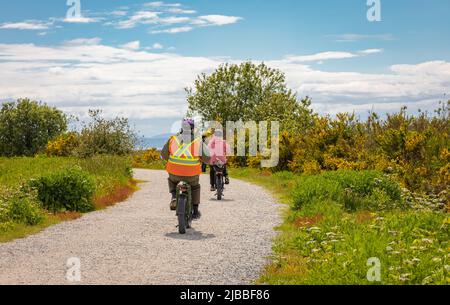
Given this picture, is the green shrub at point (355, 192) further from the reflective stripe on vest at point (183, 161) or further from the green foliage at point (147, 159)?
the green foliage at point (147, 159)

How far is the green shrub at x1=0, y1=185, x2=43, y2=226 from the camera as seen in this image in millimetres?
12594

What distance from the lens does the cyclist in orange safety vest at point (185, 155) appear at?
38.8 feet

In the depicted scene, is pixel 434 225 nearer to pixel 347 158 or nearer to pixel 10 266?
pixel 10 266

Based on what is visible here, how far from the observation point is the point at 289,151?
99.5ft

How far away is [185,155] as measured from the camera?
11.9 metres

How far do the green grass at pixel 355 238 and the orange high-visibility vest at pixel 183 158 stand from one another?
245cm

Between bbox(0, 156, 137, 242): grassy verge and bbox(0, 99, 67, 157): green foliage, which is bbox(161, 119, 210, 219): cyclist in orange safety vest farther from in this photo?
bbox(0, 99, 67, 157): green foliage

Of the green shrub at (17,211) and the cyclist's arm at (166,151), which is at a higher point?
the cyclist's arm at (166,151)

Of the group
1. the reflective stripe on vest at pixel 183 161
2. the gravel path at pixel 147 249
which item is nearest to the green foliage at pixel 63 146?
the gravel path at pixel 147 249

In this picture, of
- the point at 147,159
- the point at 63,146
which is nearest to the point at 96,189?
the point at 63,146

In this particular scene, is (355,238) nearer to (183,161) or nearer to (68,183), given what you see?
(183,161)

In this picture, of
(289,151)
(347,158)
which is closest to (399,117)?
(347,158)

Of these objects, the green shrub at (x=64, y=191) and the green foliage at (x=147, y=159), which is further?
the green foliage at (x=147, y=159)

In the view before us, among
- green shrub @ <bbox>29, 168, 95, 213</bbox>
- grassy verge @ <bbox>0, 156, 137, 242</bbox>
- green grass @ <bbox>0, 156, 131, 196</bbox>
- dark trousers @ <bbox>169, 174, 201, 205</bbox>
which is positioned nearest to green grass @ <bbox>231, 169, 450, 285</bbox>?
dark trousers @ <bbox>169, 174, 201, 205</bbox>
